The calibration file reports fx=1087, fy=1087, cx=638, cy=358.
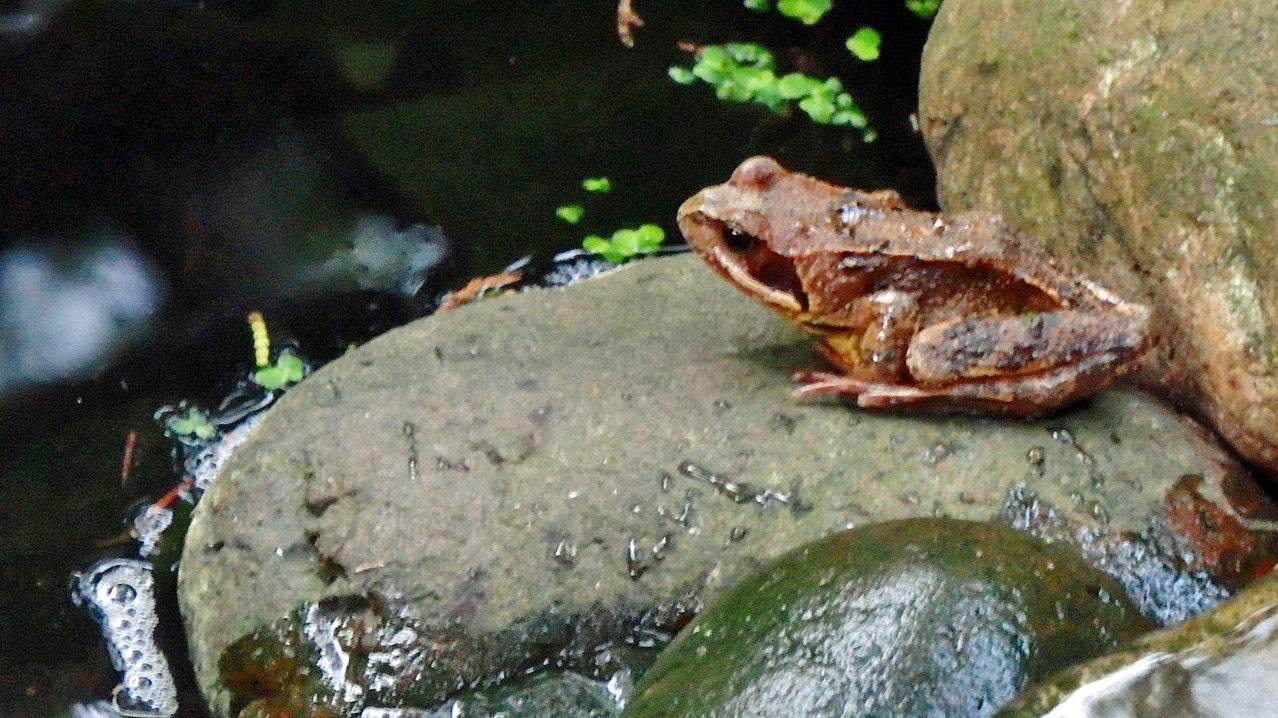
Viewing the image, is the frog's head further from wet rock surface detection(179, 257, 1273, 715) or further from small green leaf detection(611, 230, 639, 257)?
small green leaf detection(611, 230, 639, 257)

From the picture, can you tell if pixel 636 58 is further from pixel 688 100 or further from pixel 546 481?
pixel 546 481

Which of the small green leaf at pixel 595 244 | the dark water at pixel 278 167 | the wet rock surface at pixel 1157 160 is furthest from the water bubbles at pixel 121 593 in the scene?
the wet rock surface at pixel 1157 160

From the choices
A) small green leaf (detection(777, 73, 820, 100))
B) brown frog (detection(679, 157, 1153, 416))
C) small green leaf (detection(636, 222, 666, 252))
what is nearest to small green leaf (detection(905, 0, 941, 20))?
small green leaf (detection(777, 73, 820, 100))

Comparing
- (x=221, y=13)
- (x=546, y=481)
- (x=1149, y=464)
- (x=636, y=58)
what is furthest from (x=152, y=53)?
(x=1149, y=464)

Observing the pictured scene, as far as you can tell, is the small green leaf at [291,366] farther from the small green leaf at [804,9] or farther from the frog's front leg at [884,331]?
the small green leaf at [804,9]

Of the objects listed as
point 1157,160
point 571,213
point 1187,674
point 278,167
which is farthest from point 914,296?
point 278,167

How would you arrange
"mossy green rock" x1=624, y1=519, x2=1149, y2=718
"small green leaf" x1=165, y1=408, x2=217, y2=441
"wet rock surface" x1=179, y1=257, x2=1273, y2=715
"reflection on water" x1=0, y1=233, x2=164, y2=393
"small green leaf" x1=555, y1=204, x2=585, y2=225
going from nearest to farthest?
1. "mossy green rock" x1=624, y1=519, x2=1149, y2=718
2. "wet rock surface" x1=179, y1=257, x2=1273, y2=715
3. "small green leaf" x1=165, y1=408, x2=217, y2=441
4. "reflection on water" x1=0, y1=233, x2=164, y2=393
5. "small green leaf" x1=555, y1=204, x2=585, y2=225

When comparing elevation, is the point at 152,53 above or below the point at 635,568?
below

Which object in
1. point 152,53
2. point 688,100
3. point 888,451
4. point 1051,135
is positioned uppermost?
point 1051,135
